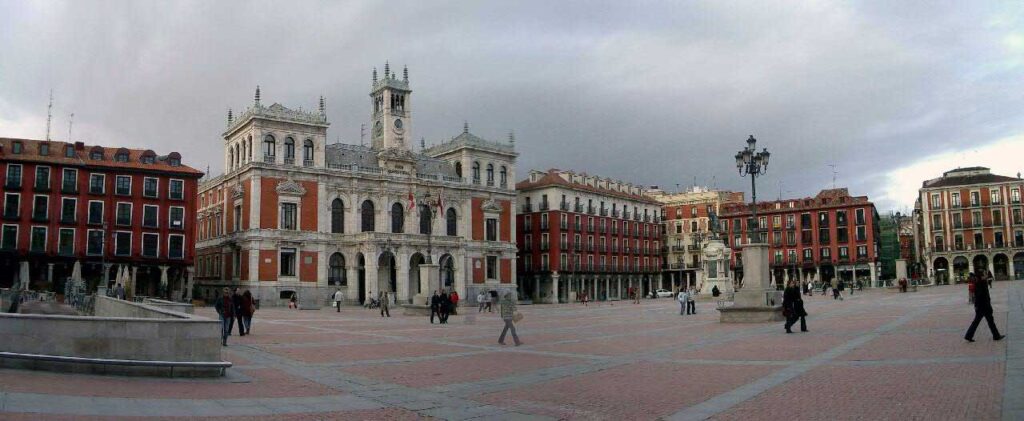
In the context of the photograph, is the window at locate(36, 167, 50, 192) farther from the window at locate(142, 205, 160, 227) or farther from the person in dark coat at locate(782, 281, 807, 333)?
the person in dark coat at locate(782, 281, 807, 333)

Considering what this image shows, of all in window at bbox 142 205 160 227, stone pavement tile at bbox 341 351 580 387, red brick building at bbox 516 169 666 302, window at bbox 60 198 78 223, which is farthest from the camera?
red brick building at bbox 516 169 666 302

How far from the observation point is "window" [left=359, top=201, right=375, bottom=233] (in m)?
73.2

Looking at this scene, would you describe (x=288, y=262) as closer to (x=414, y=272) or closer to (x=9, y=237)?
(x=414, y=272)

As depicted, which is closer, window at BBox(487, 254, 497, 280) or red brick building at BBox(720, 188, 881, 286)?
window at BBox(487, 254, 497, 280)

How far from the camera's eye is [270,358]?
60.2 feet

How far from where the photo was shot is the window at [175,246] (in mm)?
65188

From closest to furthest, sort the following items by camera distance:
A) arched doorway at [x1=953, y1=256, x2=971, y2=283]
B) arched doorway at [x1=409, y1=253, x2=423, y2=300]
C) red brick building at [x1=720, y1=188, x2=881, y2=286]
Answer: arched doorway at [x1=409, y1=253, x2=423, y2=300], red brick building at [x1=720, y1=188, x2=881, y2=286], arched doorway at [x1=953, y1=256, x2=971, y2=283]

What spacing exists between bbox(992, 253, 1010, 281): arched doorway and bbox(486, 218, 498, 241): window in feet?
221

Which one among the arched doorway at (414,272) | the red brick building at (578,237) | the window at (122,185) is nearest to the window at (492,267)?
the arched doorway at (414,272)

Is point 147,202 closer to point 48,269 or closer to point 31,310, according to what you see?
point 48,269

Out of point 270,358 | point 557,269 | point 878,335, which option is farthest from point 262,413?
point 557,269

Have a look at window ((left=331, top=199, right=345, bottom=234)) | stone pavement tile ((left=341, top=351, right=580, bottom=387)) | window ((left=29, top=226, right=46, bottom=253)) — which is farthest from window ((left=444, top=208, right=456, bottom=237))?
stone pavement tile ((left=341, top=351, right=580, bottom=387))

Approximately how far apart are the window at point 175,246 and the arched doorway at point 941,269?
94.7 meters

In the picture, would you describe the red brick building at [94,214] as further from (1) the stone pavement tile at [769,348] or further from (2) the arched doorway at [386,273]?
(1) the stone pavement tile at [769,348]
